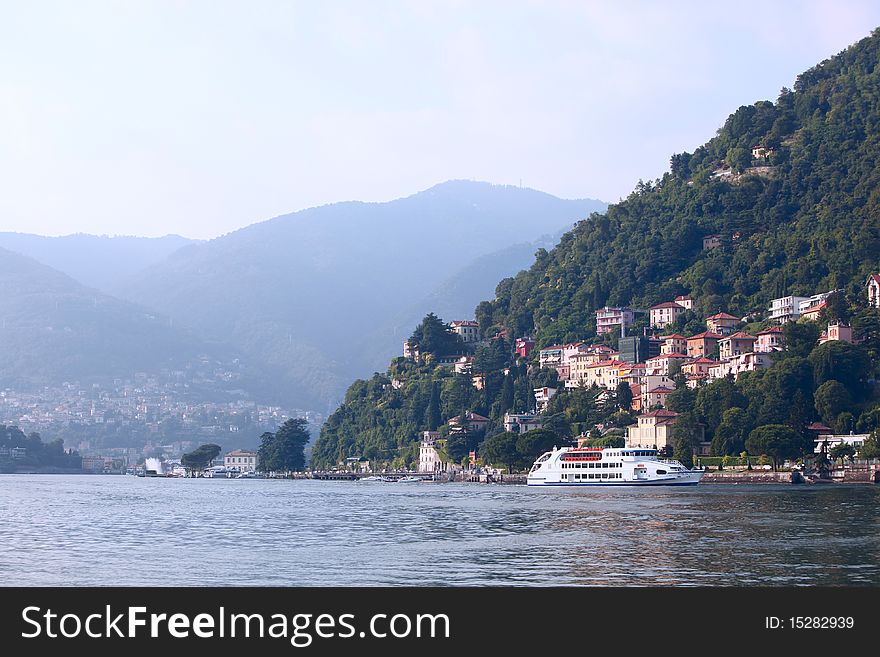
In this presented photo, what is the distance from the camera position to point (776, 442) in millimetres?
109438

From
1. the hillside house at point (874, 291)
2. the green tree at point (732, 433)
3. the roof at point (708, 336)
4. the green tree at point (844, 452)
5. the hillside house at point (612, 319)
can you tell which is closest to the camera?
the green tree at point (844, 452)

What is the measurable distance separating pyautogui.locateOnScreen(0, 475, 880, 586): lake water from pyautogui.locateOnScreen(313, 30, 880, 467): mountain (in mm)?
46390

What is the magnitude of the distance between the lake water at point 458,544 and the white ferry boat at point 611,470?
105 feet

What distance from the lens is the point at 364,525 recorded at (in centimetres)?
5794

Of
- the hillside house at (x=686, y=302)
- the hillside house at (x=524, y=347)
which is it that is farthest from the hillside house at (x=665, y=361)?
the hillside house at (x=524, y=347)

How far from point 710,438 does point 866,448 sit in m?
20.6

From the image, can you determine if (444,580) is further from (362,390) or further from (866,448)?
(362,390)

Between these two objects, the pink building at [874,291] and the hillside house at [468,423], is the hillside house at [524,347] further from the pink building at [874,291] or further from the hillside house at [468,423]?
the pink building at [874,291]

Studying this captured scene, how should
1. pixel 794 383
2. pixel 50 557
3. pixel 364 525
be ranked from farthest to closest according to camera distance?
pixel 794 383 < pixel 364 525 < pixel 50 557

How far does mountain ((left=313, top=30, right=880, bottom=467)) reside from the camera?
122m

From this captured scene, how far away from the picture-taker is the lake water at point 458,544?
115 feet

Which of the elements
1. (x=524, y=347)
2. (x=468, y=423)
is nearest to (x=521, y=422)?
(x=468, y=423)

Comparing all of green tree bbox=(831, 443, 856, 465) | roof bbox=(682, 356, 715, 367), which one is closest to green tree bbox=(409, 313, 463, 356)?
roof bbox=(682, 356, 715, 367)
